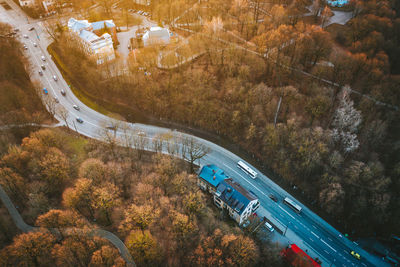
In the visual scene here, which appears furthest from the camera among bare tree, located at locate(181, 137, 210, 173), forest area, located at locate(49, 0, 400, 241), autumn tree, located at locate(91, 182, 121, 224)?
bare tree, located at locate(181, 137, 210, 173)

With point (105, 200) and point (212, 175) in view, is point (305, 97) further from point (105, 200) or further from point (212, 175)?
point (105, 200)

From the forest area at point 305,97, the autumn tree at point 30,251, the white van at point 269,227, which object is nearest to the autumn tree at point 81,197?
the autumn tree at point 30,251

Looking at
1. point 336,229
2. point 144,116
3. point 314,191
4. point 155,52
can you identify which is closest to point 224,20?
point 155,52

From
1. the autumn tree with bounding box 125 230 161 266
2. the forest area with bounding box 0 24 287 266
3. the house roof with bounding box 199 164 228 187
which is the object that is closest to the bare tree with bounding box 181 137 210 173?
the house roof with bounding box 199 164 228 187

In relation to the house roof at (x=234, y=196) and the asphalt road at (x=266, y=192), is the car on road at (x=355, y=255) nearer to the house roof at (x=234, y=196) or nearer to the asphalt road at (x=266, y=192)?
the asphalt road at (x=266, y=192)

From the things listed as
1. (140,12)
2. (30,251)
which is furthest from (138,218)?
(140,12)

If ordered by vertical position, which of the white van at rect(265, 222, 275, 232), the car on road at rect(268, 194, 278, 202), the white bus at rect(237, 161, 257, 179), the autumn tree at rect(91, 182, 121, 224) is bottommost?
the white van at rect(265, 222, 275, 232)

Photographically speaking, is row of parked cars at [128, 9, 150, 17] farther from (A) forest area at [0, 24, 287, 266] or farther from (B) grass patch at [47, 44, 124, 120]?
(A) forest area at [0, 24, 287, 266]
